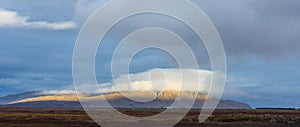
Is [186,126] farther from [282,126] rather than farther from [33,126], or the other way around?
[33,126]

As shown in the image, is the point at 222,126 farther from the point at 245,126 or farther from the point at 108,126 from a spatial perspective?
the point at 108,126

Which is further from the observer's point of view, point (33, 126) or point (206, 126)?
point (206, 126)

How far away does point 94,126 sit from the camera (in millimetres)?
72250

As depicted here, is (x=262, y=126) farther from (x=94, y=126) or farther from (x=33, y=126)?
(x=33, y=126)

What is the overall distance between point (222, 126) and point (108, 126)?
19.7m

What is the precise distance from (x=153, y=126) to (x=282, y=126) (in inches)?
949

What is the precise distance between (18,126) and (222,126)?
3238 centimetres

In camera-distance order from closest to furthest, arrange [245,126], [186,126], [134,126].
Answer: [134,126] → [186,126] → [245,126]

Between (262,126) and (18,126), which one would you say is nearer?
(18,126)

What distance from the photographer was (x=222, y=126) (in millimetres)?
76312

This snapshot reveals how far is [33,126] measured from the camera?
70.0m

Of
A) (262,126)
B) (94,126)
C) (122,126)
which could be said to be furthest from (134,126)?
(262,126)

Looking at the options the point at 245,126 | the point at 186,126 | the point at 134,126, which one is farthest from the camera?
the point at 245,126

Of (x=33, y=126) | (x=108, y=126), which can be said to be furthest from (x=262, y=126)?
(x=33, y=126)
